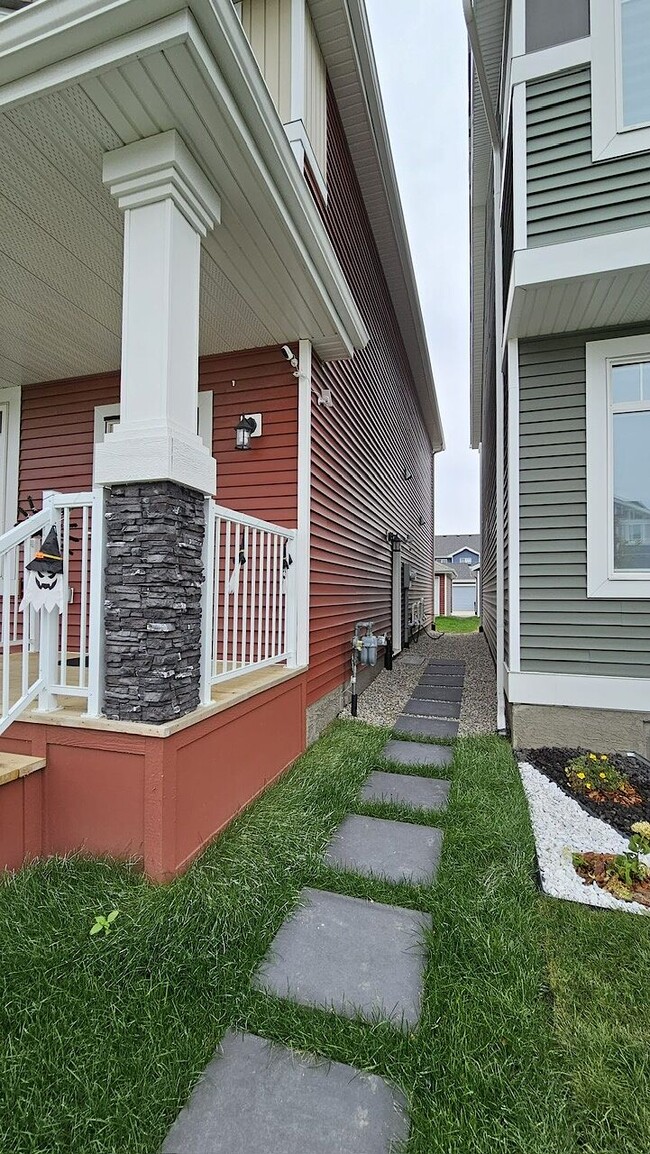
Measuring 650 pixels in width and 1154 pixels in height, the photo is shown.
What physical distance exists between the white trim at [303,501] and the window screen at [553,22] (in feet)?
8.41

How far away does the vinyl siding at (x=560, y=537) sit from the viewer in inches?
148

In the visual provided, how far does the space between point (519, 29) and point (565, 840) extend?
5.19 metres

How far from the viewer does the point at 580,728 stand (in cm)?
376

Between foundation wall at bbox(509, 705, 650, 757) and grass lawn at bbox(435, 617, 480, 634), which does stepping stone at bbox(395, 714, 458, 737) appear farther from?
grass lawn at bbox(435, 617, 480, 634)

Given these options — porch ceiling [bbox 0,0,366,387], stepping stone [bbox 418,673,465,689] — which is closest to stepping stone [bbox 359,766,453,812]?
stepping stone [bbox 418,673,465,689]

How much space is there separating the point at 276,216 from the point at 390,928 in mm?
3180

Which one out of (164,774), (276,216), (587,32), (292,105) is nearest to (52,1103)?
(164,774)

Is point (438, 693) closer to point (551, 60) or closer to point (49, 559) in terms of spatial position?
point (49, 559)

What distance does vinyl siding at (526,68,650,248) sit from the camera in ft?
11.3

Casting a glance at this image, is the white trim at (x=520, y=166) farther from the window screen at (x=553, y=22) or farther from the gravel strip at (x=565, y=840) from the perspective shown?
the gravel strip at (x=565, y=840)

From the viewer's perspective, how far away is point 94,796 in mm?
2186

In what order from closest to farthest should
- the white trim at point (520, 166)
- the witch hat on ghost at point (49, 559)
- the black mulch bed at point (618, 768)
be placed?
1. the witch hat on ghost at point (49, 559)
2. the black mulch bed at point (618, 768)
3. the white trim at point (520, 166)

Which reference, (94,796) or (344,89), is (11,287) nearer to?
(94,796)

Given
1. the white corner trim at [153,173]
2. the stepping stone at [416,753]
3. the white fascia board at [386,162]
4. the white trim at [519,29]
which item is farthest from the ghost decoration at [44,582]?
the white fascia board at [386,162]
